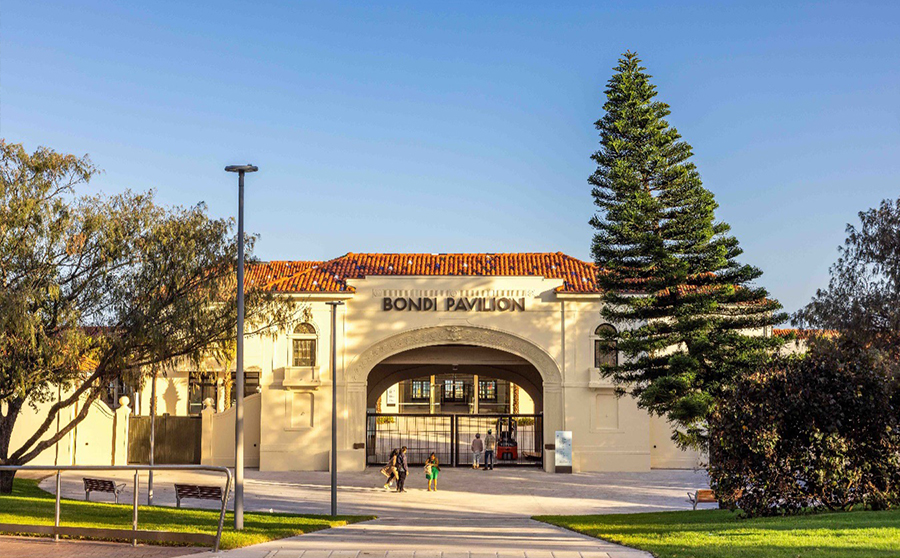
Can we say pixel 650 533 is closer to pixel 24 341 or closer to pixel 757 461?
pixel 757 461

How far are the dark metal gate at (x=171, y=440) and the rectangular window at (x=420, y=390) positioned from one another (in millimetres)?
26763

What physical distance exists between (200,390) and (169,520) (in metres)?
22.6

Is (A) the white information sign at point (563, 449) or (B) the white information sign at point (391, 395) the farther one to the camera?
(B) the white information sign at point (391, 395)

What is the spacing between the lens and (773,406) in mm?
17656

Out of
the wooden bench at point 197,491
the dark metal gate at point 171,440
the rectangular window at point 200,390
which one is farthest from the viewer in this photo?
the rectangular window at point 200,390

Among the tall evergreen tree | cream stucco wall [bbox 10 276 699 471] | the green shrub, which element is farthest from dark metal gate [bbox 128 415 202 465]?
the green shrub

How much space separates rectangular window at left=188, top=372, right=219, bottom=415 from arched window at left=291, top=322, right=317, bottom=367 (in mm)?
4085

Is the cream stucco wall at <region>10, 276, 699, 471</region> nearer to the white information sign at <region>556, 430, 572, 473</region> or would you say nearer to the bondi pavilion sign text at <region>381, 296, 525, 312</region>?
the bondi pavilion sign text at <region>381, 296, 525, 312</region>

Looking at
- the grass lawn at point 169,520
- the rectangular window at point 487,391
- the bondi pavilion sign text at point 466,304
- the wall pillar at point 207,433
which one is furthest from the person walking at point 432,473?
the rectangular window at point 487,391

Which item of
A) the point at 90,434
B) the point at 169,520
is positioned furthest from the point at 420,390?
the point at 169,520

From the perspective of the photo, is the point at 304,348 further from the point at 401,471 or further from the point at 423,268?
the point at 401,471

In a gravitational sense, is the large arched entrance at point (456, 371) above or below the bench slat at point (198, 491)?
above

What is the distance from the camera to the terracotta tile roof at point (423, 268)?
3734 centimetres

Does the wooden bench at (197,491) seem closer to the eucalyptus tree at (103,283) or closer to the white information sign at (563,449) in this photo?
the eucalyptus tree at (103,283)
